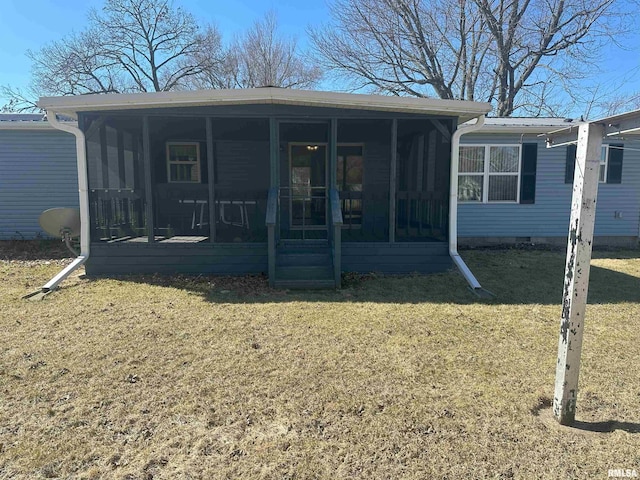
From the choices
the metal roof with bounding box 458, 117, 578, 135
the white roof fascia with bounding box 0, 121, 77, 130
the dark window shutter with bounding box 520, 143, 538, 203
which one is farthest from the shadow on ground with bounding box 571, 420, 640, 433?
the white roof fascia with bounding box 0, 121, 77, 130

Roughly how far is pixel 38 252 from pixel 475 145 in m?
9.92

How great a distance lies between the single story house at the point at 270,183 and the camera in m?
5.75

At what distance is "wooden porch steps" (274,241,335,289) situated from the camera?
18.7 feet

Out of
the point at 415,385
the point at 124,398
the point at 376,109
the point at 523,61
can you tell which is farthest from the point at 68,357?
the point at 523,61

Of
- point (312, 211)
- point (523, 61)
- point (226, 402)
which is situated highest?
point (523, 61)

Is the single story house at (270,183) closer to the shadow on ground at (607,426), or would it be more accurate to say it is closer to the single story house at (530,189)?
the single story house at (530,189)

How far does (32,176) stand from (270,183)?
22.6 ft

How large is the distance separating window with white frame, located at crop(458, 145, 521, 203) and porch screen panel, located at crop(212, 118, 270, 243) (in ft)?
15.2

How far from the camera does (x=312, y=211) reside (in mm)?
9250

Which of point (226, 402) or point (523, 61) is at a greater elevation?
point (523, 61)

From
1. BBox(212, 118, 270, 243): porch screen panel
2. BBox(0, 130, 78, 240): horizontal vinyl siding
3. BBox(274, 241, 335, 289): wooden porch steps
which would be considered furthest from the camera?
BBox(0, 130, 78, 240): horizontal vinyl siding

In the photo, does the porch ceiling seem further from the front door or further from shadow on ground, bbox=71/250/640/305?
the front door

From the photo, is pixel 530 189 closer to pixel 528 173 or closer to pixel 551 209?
pixel 528 173

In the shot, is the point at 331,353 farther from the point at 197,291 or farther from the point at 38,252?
the point at 38,252
